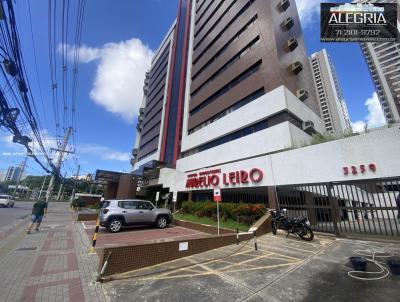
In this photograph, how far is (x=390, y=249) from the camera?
7113 millimetres

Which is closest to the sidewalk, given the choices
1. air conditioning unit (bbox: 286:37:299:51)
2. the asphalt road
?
the asphalt road

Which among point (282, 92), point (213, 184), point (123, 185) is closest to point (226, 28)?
point (282, 92)

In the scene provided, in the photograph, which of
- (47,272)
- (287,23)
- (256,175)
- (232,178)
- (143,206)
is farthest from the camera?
(287,23)

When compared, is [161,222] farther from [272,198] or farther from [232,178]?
[272,198]

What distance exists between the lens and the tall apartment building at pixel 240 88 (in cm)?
1786

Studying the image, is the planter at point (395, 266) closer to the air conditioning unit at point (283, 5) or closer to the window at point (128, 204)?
the window at point (128, 204)

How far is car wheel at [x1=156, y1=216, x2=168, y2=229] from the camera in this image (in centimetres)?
1350

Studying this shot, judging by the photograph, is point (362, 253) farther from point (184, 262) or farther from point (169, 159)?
point (169, 159)

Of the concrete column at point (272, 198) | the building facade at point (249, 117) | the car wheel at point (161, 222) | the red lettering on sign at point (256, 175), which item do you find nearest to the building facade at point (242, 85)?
the building facade at point (249, 117)

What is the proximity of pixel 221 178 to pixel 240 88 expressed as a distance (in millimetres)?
10704

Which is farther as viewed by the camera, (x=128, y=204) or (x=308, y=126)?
(x=308, y=126)

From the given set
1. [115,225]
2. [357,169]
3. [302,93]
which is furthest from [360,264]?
[302,93]

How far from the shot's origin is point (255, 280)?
4.80m

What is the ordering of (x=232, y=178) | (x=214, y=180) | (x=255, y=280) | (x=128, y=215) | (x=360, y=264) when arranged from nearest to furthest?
(x=255, y=280)
(x=360, y=264)
(x=128, y=215)
(x=232, y=178)
(x=214, y=180)
